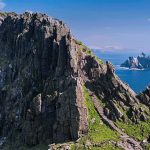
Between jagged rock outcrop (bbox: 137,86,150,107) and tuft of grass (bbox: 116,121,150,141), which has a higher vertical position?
jagged rock outcrop (bbox: 137,86,150,107)

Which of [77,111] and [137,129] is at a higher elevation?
[77,111]

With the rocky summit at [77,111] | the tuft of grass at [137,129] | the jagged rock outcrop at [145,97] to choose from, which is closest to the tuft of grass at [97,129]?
the rocky summit at [77,111]

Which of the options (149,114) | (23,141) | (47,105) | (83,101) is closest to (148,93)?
(149,114)

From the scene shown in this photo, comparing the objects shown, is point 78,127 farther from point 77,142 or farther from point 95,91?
point 95,91

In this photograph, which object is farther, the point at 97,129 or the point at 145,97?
the point at 145,97

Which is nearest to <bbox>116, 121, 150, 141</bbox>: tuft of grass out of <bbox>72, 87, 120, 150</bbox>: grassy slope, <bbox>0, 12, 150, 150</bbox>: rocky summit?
<bbox>0, 12, 150, 150</bbox>: rocky summit

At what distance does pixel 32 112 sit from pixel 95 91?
88.2ft

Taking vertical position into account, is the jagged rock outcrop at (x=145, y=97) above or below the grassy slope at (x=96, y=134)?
above

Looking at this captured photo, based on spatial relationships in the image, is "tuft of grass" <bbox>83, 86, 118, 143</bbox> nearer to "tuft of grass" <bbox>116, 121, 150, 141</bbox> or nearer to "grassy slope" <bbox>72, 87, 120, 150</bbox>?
"grassy slope" <bbox>72, 87, 120, 150</bbox>

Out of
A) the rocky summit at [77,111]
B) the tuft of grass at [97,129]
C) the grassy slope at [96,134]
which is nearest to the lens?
the grassy slope at [96,134]

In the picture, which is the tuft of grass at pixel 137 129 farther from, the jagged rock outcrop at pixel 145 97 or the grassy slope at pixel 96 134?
the jagged rock outcrop at pixel 145 97

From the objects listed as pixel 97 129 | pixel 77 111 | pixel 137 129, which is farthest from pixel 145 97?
pixel 77 111

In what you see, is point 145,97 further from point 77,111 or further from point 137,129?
point 77,111

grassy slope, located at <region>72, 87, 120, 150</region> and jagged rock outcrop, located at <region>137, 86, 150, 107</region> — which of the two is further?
jagged rock outcrop, located at <region>137, 86, 150, 107</region>
